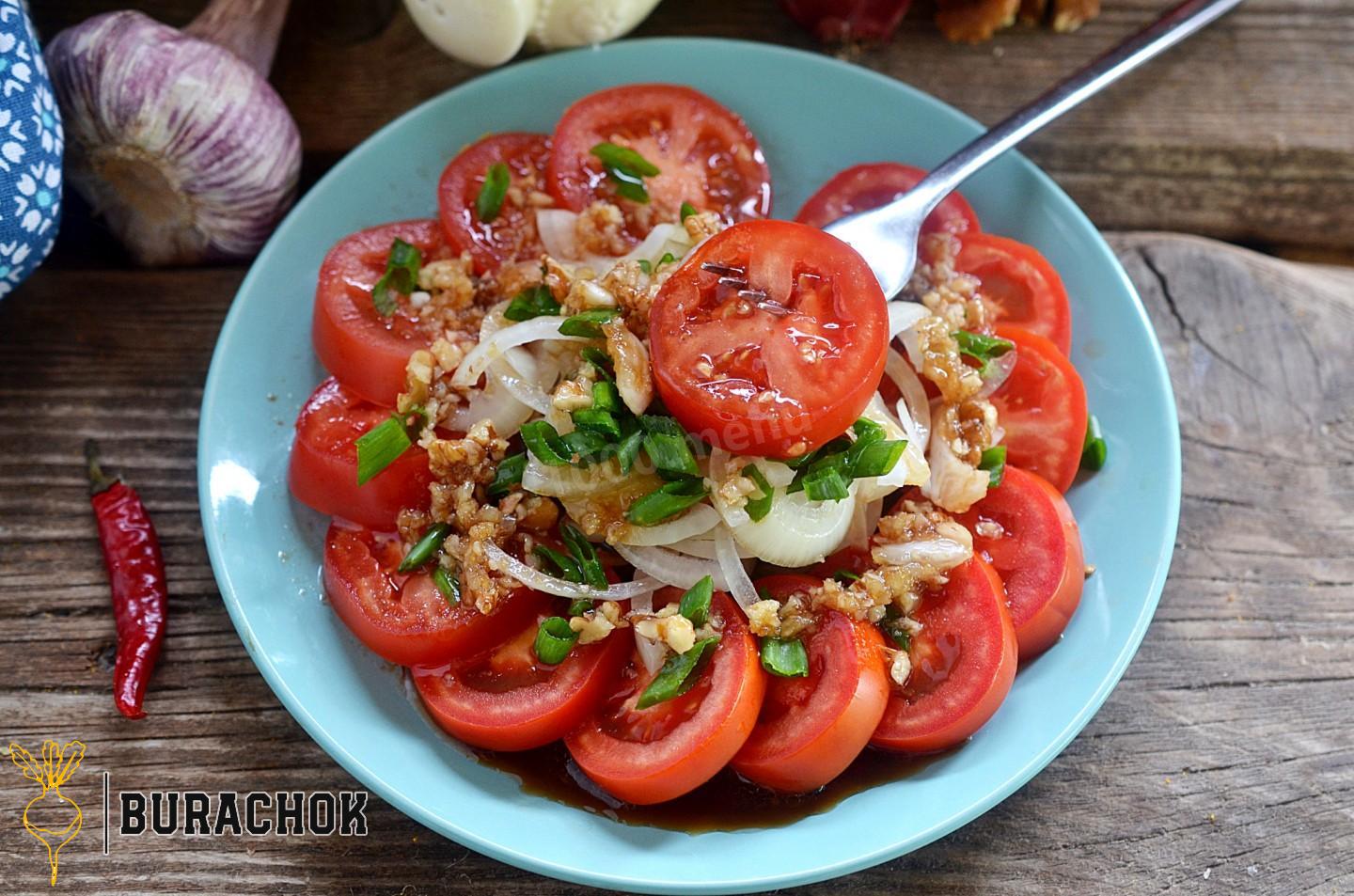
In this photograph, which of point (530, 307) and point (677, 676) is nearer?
point (677, 676)

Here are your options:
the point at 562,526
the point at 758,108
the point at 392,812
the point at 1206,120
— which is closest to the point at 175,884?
the point at 392,812

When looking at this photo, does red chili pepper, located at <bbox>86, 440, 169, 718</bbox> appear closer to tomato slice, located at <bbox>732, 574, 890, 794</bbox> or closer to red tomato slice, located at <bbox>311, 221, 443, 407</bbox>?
red tomato slice, located at <bbox>311, 221, 443, 407</bbox>

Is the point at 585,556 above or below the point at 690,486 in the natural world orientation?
below

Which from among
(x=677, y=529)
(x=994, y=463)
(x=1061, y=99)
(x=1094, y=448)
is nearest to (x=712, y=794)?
(x=677, y=529)

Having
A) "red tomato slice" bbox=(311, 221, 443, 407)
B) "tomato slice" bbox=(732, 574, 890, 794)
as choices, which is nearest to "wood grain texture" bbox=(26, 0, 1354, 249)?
"red tomato slice" bbox=(311, 221, 443, 407)

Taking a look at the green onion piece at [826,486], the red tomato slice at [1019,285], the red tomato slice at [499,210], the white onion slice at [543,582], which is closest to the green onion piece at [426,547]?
the white onion slice at [543,582]

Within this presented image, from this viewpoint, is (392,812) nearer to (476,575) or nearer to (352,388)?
(476,575)

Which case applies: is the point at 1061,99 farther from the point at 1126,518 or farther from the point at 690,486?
the point at 690,486

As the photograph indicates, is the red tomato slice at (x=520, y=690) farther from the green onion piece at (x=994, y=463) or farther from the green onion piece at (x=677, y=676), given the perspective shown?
the green onion piece at (x=994, y=463)
